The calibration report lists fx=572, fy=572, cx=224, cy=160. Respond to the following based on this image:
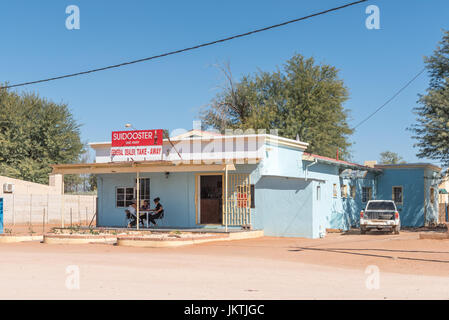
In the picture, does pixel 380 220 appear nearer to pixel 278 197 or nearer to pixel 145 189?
pixel 278 197

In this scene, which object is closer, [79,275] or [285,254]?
[79,275]

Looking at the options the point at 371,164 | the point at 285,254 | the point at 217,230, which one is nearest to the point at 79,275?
the point at 285,254

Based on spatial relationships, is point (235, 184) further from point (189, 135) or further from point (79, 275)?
point (79, 275)

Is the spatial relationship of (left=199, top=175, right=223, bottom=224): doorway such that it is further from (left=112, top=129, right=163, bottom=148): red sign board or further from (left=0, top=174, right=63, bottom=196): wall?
(left=0, top=174, right=63, bottom=196): wall

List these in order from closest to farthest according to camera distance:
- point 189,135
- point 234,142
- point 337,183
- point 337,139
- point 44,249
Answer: point 44,249 < point 234,142 < point 189,135 < point 337,183 < point 337,139

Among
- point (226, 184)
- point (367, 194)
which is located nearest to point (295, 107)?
point (367, 194)

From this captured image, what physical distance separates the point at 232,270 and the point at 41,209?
26.9m

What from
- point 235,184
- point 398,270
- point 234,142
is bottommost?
point 398,270

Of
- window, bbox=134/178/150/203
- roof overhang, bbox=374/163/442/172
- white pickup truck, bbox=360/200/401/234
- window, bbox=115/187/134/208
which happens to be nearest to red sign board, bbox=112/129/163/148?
window, bbox=134/178/150/203

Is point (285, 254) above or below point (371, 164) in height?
below

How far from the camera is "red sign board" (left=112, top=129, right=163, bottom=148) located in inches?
1016

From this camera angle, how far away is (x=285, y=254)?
16500 mm

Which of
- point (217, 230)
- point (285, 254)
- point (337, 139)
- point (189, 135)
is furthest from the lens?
point (337, 139)
